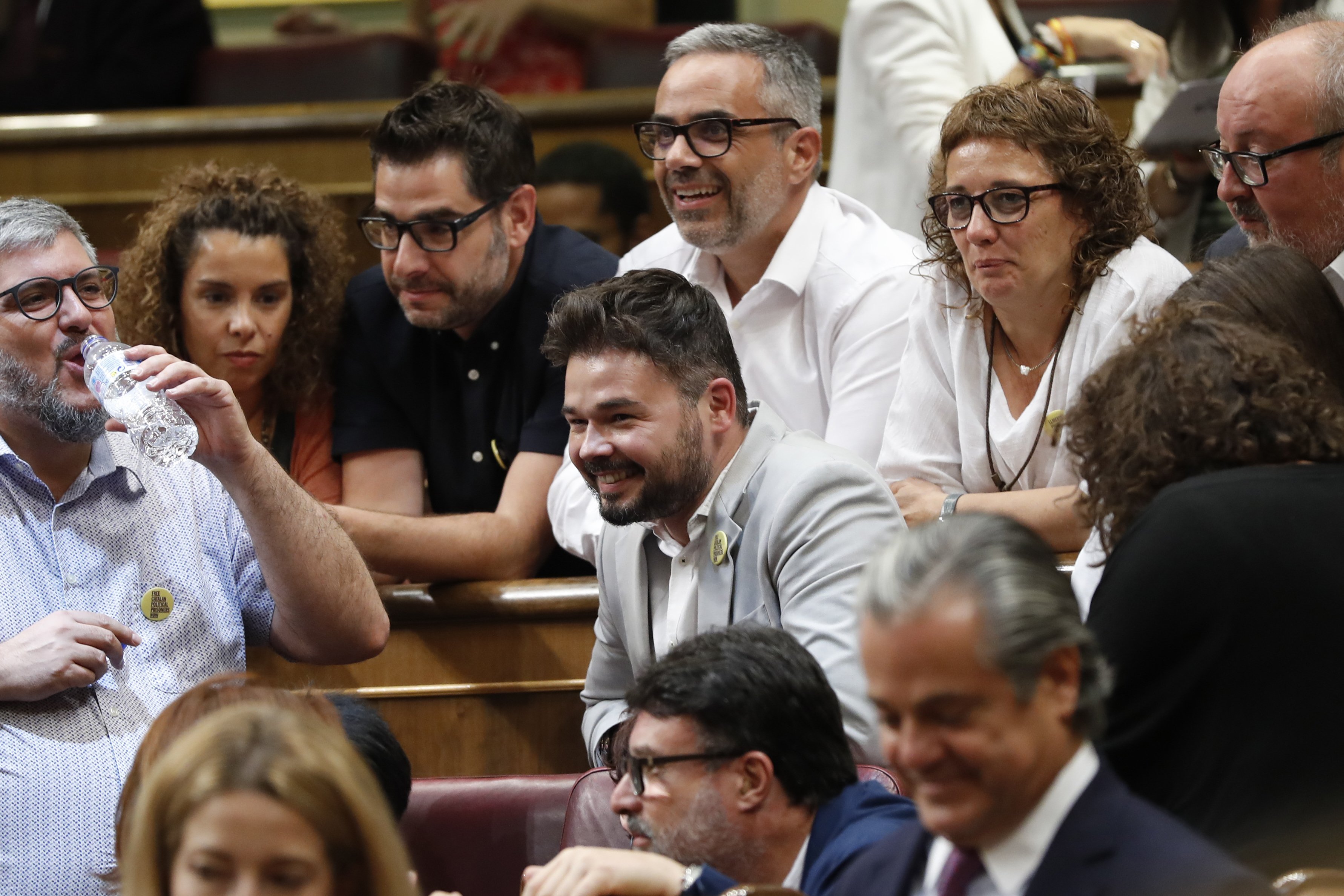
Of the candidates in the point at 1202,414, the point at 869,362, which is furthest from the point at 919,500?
the point at 1202,414

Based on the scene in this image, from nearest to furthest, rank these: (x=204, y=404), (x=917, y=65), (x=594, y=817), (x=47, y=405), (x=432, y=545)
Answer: (x=594, y=817) → (x=204, y=404) → (x=47, y=405) → (x=432, y=545) → (x=917, y=65)

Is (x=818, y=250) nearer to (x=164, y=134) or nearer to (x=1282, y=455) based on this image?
(x=1282, y=455)

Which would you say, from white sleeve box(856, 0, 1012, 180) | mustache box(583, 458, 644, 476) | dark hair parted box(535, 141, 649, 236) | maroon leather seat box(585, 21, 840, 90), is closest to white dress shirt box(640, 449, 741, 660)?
mustache box(583, 458, 644, 476)

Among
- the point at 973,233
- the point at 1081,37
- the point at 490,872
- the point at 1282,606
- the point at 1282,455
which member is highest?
the point at 1081,37

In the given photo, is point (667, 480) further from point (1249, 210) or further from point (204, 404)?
point (1249, 210)

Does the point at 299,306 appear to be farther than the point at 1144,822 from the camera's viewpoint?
Yes

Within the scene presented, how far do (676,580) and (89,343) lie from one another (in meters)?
0.86

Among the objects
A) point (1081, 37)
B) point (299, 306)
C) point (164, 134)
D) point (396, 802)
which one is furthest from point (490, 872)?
point (164, 134)

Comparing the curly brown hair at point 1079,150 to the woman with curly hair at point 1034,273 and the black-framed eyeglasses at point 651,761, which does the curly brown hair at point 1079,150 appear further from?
the black-framed eyeglasses at point 651,761

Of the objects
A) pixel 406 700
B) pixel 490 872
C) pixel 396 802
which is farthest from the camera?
pixel 406 700

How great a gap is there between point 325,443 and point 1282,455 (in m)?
1.84

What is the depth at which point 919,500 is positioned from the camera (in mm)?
2293

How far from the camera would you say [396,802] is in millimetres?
1836

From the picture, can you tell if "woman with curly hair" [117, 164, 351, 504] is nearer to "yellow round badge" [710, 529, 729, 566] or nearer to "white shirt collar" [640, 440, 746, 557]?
"white shirt collar" [640, 440, 746, 557]
